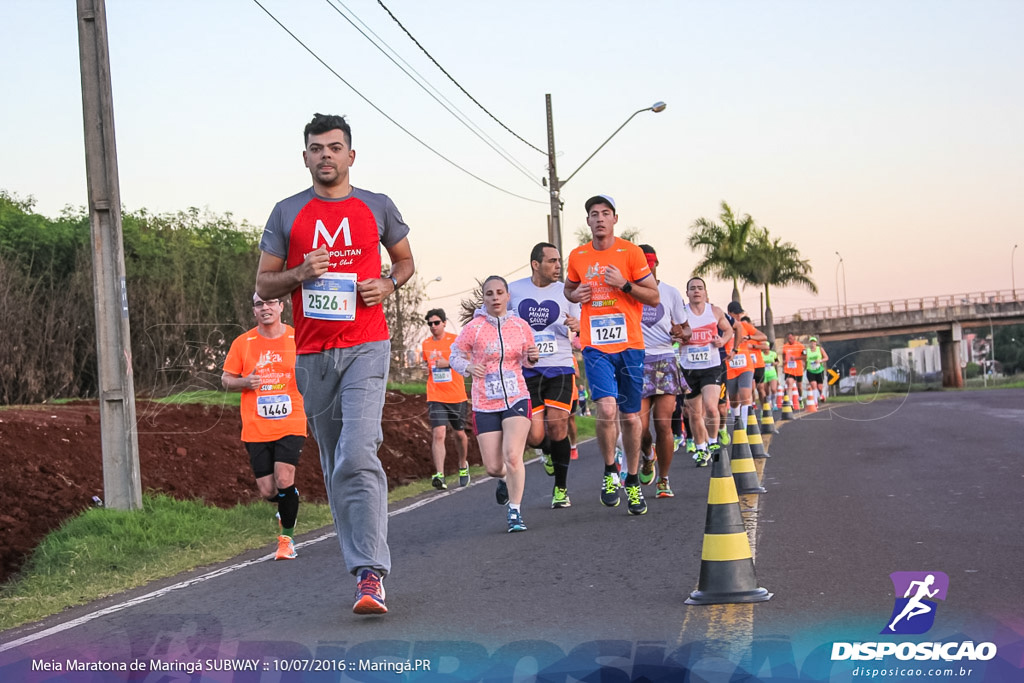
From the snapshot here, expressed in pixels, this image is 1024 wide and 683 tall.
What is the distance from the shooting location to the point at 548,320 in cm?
1099

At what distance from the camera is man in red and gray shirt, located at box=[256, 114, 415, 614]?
614cm

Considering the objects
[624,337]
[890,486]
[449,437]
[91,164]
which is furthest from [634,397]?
[449,437]

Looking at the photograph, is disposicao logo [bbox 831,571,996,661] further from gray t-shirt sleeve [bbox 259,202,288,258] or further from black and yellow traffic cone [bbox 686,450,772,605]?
gray t-shirt sleeve [bbox 259,202,288,258]

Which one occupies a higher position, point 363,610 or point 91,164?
point 91,164

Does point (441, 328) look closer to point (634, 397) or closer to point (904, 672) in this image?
point (634, 397)

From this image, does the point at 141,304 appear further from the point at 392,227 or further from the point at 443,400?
the point at 392,227

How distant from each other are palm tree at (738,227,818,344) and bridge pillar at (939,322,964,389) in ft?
46.6

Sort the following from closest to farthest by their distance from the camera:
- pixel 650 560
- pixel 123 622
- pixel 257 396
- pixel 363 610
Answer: pixel 363 610 < pixel 123 622 < pixel 650 560 < pixel 257 396

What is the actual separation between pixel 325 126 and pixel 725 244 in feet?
212

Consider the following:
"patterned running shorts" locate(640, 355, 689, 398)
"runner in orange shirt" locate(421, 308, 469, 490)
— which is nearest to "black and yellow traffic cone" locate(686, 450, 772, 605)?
"patterned running shorts" locate(640, 355, 689, 398)

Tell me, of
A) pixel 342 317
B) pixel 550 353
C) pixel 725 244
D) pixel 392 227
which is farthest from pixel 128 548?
pixel 725 244

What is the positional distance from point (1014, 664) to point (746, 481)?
21.5 feet

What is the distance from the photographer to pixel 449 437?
23781 mm

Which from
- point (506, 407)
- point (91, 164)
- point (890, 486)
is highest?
point (91, 164)
